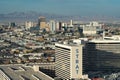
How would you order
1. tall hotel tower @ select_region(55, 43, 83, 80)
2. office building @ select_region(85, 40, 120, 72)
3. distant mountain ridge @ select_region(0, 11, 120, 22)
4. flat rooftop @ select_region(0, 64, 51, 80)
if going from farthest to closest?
distant mountain ridge @ select_region(0, 11, 120, 22) → office building @ select_region(85, 40, 120, 72) → tall hotel tower @ select_region(55, 43, 83, 80) → flat rooftop @ select_region(0, 64, 51, 80)

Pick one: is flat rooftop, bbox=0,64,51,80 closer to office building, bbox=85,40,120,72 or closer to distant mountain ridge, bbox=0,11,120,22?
office building, bbox=85,40,120,72

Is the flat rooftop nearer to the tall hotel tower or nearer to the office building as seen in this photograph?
the tall hotel tower

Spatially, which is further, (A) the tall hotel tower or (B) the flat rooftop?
(A) the tall hotel tower

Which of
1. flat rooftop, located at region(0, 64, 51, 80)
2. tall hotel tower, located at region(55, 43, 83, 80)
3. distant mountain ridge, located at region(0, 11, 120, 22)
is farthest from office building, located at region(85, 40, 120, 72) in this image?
distant mountain ridge, located at region(0, 11, 120, 22)

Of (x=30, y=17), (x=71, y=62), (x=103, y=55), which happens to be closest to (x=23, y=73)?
(x=71, y=62)

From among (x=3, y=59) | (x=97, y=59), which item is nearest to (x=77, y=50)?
(x=97, y=59)

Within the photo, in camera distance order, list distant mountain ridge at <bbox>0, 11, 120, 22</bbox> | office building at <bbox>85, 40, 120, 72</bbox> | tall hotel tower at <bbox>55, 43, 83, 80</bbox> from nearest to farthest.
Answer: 1. tall hotel tower at <bbox>55, 43, 83, 80</bbox>
2. office building at <bbox>85, 40, 120, 72</bbox>
3. distant mountain ridge at <bbox>0, 11, 120, 22</bbox>

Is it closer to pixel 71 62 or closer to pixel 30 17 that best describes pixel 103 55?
pixel 71 62

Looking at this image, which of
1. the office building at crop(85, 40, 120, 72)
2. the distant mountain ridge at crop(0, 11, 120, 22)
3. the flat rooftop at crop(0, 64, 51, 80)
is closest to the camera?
the flat rooftop at crop(0, 64, 51, 80)

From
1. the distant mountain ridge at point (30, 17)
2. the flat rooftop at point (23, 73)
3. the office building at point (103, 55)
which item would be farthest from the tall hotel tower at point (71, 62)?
the distant mountain ridge at point (30, 17)
